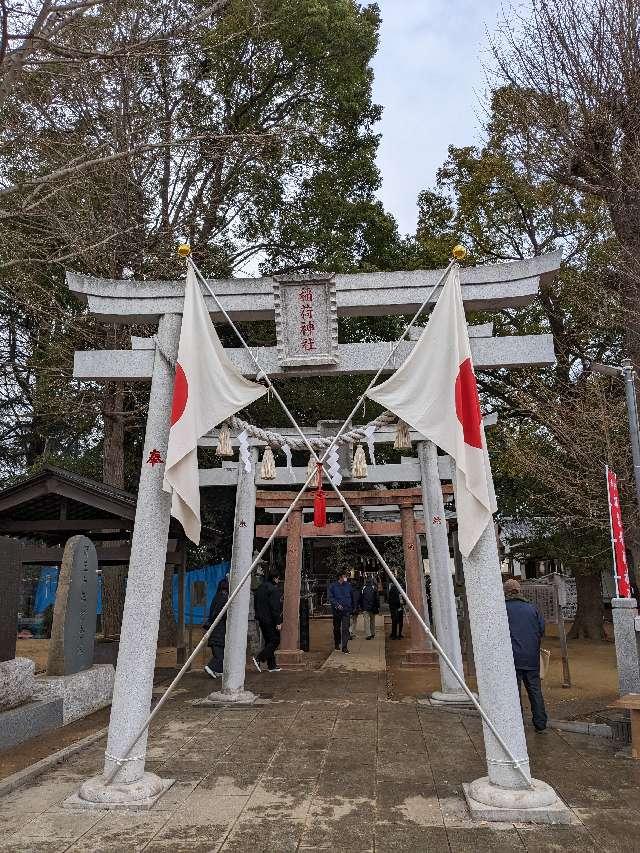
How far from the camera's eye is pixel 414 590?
1338 centimetres

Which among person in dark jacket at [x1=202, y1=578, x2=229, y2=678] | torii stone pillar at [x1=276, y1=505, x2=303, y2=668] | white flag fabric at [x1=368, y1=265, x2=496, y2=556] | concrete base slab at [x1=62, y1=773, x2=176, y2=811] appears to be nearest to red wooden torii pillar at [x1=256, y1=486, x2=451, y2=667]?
torii stone pillar at [x1=276, y1=505, x2=303, y2=668]

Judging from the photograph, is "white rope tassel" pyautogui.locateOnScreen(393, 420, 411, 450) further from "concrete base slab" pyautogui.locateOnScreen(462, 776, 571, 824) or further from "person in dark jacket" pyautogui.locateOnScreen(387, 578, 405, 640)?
"person in dark jacket" pyautogui.locateOnScreen(387, 578, 405, 640)

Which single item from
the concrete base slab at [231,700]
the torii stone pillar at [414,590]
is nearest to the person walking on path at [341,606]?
the torii stone pillar at [414,590]

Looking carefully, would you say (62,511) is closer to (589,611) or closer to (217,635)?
(217,635)

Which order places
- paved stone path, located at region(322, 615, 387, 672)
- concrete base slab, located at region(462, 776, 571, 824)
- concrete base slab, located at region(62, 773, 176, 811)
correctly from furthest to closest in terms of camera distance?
1. paved stone path, located at region(322, 615, 387, 672)
2. concrete base slab, located at region(62, 773, 176, 811)
3. concrete base slab, located at region(462, 776, 571, 824)

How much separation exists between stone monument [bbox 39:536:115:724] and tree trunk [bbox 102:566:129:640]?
485cm

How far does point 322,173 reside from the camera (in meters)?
18.5

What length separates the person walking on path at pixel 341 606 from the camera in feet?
47.2

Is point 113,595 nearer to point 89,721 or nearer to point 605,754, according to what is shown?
point 89,721

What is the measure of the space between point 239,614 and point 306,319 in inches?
200

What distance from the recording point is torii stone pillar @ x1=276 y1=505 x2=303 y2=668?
42.3 ft

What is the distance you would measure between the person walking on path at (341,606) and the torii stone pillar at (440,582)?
4.58 m

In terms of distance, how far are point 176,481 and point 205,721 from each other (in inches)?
161

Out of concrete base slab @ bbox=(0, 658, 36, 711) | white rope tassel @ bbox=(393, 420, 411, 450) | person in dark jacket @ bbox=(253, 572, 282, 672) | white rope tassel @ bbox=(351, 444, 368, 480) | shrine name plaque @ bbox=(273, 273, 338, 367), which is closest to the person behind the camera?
shrine name plaque @ bbox=(273, 273, 338, 367)
